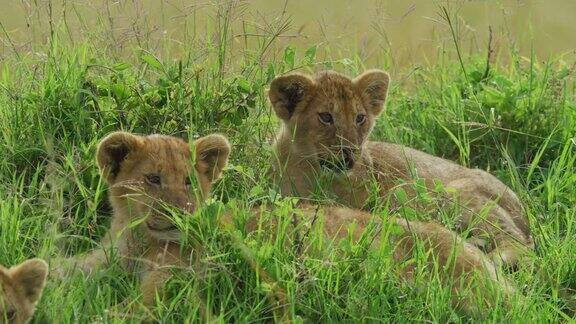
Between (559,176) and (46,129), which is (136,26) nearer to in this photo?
(46,129)

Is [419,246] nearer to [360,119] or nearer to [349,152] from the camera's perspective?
[349,152]

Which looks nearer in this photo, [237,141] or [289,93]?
[237,141]

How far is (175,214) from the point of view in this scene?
255 inches

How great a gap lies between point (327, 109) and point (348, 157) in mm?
387

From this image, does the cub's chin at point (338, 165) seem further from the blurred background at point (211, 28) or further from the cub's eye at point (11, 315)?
the cub's eye at point (11, 315)

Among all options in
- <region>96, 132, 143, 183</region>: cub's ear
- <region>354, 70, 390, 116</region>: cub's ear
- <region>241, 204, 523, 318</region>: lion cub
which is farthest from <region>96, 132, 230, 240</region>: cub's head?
<region>354, 70, 390, 116</region>: cub's ear

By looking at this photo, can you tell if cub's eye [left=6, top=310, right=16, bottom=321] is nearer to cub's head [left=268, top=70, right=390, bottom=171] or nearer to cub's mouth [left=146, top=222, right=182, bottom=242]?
cub's mouth [left=146, top=222, right=182, bottom=242]

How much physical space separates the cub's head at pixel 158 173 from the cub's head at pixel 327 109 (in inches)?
50.7

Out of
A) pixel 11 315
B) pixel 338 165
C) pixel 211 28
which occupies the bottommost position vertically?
pixel 338 165

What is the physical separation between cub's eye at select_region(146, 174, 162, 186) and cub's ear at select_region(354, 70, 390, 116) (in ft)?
6.71

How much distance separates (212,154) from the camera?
7.17 m

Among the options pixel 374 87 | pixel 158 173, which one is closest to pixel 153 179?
pixel 158 173

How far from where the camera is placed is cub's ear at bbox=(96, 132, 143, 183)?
6949 mm

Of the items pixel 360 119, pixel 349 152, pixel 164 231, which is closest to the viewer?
pixel 164 231
